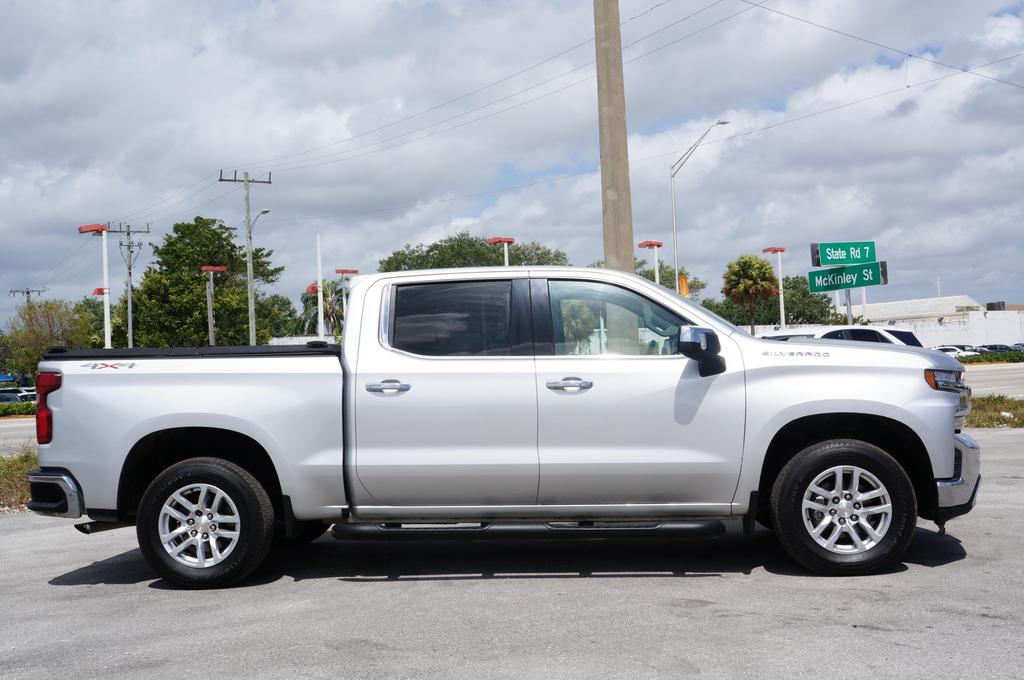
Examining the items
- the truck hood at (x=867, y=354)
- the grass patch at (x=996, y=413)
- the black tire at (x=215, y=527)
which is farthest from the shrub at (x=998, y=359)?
the black tire at (x=215, y=527)

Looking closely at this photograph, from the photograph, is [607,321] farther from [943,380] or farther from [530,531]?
[943,380]

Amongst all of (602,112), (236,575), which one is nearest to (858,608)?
(236,575)

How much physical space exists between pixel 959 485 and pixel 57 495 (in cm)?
556

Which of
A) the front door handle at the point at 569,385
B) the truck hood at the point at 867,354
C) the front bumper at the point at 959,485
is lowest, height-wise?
the front bumper at the point at 959,485

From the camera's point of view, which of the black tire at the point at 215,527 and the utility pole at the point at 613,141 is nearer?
the black tire at the point at 215,527

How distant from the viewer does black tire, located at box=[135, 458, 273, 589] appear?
5980 mm

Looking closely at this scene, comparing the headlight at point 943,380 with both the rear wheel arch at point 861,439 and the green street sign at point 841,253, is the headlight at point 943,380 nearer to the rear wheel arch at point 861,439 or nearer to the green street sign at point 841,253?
the rear wheel arch at point 861,439

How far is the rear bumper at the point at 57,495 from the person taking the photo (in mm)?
6023

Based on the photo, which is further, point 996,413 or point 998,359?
point 998,359

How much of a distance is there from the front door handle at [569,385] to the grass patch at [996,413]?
11756mm

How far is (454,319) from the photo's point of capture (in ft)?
20.1

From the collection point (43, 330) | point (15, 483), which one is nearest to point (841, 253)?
point (15, 483)

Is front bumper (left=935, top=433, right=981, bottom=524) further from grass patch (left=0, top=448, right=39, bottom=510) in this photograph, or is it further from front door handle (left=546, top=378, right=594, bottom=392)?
grass patch (left=0, top=448, right=39, bottom=510)

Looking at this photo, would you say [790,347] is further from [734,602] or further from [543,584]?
[543,584]
